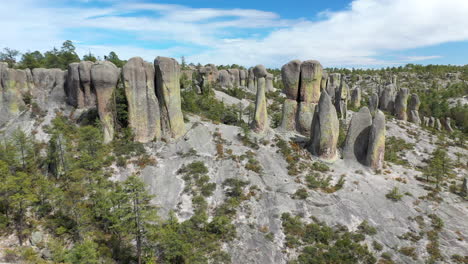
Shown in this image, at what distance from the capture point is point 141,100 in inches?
1233

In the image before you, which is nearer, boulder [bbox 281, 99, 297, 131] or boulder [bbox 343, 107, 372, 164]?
boulder [bbox 343, 107, 372, 164]

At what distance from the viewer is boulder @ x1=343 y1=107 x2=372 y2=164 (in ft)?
98.1

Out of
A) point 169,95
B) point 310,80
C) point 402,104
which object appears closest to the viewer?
point 169,95

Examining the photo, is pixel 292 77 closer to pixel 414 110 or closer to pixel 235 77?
pixel 414 110

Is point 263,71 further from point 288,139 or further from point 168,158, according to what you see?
point 168,158

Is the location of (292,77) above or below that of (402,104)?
above

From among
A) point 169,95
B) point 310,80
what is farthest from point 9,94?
point 310,80

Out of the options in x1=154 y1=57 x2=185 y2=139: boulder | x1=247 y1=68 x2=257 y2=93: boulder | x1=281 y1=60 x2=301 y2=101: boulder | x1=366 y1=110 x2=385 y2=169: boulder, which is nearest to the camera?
x1=366 y1=110 x2=385 y2=169: boulder

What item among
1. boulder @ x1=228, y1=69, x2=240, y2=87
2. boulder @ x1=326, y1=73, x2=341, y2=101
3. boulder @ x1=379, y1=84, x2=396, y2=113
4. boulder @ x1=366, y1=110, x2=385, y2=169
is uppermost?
boulder @ x1=228, y1=69, x2=240, y2=87

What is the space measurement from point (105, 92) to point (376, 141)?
106 ft

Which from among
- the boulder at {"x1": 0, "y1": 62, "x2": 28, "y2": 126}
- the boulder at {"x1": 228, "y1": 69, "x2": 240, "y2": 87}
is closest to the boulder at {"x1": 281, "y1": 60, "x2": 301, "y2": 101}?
the boulder at {"x1": 0, "y1": 62, "x2": 28, "y2": 126}

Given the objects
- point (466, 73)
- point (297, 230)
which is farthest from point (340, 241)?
point (466, 73)

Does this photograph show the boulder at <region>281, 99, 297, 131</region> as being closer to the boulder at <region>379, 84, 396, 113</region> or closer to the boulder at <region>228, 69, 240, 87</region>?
the boulder at <region>379, 84, 396, 113</region>

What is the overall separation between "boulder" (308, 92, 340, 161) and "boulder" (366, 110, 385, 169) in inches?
145
